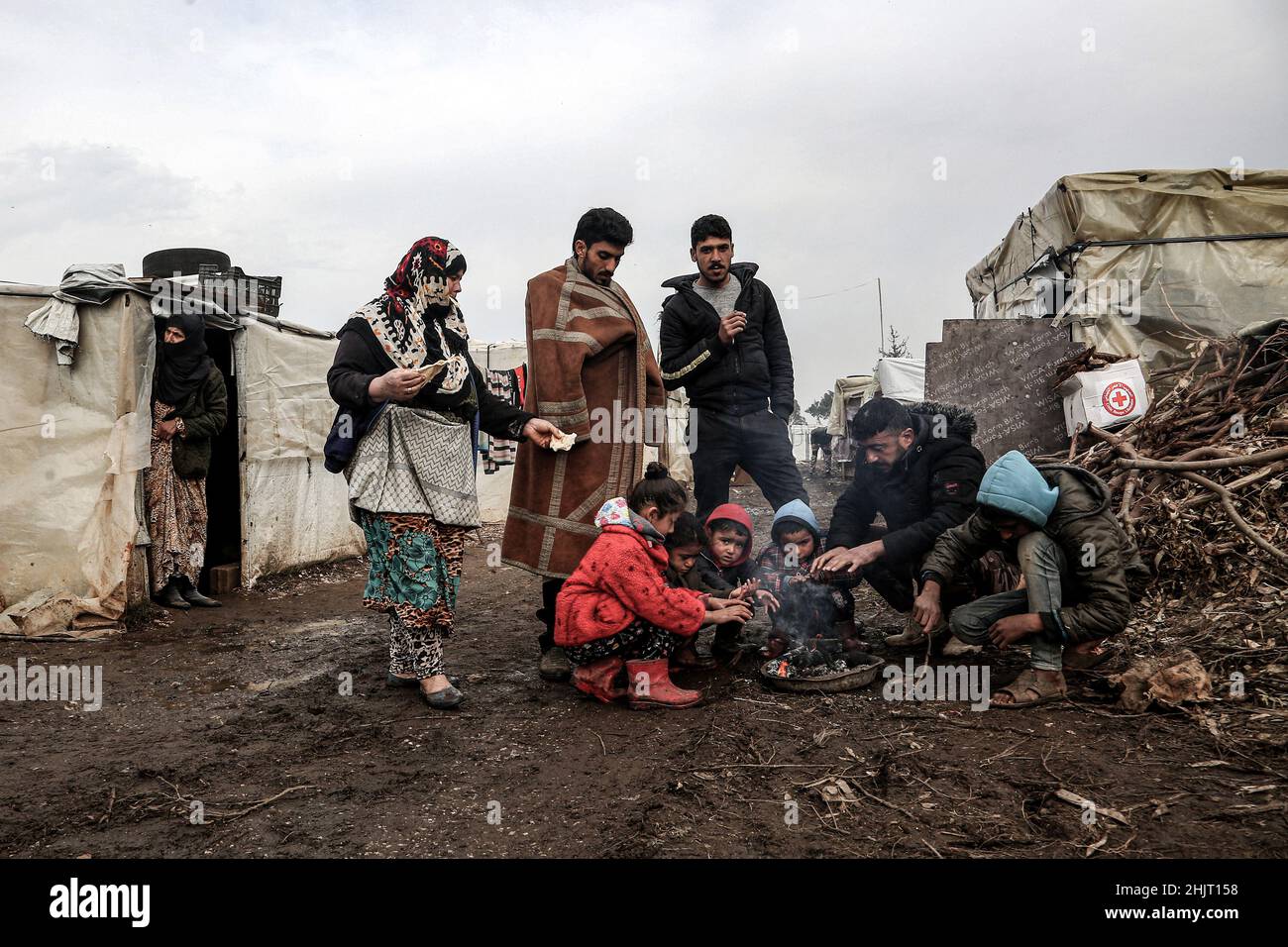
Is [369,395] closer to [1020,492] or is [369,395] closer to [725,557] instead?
[725,557]

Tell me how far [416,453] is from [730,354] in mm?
1719

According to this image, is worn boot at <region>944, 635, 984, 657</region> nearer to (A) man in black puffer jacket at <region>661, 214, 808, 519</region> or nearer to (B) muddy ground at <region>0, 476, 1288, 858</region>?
(B) muddy ground at <region>0, 476, 1288, 858</region>

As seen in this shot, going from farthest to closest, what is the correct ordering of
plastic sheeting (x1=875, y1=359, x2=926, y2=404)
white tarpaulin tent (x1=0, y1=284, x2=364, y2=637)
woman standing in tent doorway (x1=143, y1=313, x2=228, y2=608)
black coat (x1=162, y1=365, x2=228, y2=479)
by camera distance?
plastic sheeting (x1=875, y1=359, x2=926, y2=404) → black coat (x1=162, y1=365, x2=228, y2=479) → woman standing in tent doorway (x1=143, y1=313, x2=228, y2=608) → white tarpaulin tent (x1=0, y1=284, x2=364, y2=637)

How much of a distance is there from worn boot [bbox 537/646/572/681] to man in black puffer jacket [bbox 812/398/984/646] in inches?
47.0

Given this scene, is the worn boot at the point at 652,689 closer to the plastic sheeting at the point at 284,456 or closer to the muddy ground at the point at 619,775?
the muddy ground at the point at 619,775

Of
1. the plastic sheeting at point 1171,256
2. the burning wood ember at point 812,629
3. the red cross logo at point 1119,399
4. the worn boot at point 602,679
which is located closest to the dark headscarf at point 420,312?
the worn boot at point 602,679

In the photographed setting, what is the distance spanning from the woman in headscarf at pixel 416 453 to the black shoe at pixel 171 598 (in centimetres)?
284

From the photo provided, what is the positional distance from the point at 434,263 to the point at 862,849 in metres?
2.63

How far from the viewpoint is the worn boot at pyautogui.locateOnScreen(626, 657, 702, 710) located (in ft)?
11.1

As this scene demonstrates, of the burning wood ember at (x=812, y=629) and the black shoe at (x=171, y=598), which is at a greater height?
the burning wood ember at (x=812, y=629)

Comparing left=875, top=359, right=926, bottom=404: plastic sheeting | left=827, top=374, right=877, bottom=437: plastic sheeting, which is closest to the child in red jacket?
left=875, top=359, right=926, bottom=404: plastic sheeting

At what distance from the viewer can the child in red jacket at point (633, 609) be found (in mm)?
3271

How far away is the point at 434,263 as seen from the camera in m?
3.49

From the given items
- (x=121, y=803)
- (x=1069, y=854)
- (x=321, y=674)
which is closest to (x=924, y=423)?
(x=1069, y=854)
